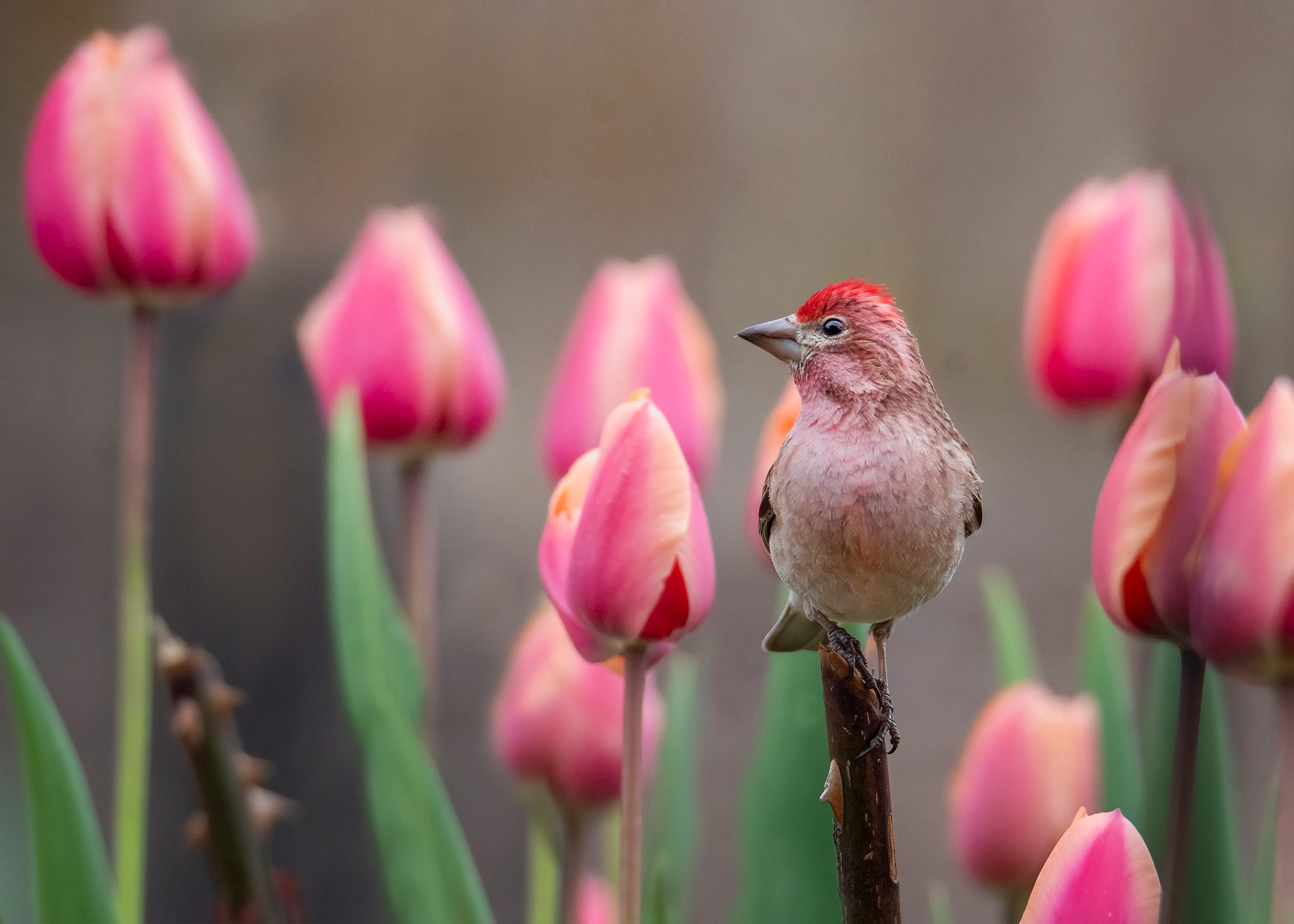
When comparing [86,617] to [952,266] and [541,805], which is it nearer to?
[541,805]

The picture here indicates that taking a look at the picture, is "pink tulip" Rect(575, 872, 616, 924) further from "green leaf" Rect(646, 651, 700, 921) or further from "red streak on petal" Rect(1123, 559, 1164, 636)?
"red streak on petal" Rect(1123, 559, 1164, 636)

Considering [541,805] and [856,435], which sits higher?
[856,435]

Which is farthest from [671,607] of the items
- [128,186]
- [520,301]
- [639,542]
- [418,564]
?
[520,301]

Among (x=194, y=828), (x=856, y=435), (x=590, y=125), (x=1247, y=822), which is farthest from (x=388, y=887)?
(x=590, y=125)

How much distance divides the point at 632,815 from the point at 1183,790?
3.8 inches

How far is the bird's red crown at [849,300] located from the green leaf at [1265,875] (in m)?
0.14

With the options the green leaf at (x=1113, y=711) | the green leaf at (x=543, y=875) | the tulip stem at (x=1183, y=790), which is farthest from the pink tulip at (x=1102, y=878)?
the green leaf at (x=543, y=875)

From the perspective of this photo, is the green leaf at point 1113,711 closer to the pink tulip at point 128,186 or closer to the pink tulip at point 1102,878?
the pink tulip at point 1102,878

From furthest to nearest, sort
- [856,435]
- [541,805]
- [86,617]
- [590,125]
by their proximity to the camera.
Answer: [590,125]
[86,617]
[541,805]
[856,435]

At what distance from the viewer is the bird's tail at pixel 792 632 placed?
230mm

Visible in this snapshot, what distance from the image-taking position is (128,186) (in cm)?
34

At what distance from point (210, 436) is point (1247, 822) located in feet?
2.48

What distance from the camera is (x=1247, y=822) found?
0.67 m

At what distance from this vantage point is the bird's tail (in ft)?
0.75
